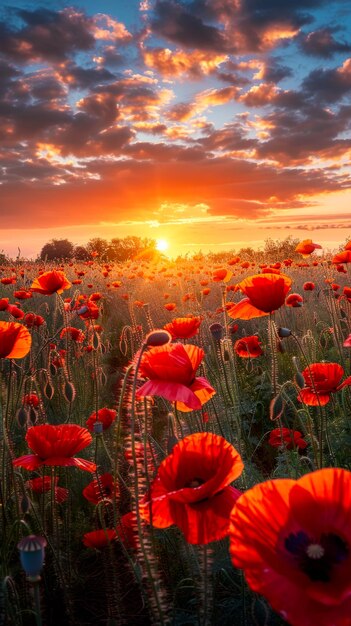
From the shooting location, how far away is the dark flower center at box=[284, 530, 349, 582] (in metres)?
0.91

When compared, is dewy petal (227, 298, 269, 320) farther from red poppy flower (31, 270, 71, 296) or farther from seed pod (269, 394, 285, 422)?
red poppy flower (31, 270, 71, 296)

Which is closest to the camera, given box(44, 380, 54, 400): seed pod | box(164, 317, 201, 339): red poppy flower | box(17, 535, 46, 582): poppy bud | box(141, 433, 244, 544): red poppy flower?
box(17, 535, 46, 582): poppy bud

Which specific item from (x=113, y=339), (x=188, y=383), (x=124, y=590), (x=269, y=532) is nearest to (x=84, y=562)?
(x=124, y=590)

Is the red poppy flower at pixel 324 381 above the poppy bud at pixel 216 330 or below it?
below

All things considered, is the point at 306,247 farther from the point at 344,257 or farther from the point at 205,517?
the point at 205,517

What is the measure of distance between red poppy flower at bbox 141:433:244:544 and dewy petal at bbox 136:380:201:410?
0.10 meters

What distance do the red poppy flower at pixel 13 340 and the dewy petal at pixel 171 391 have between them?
83 centimetres

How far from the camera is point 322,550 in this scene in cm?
89

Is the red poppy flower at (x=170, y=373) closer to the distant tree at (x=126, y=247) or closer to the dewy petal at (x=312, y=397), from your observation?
the dewy petal at (x=312, y=397)

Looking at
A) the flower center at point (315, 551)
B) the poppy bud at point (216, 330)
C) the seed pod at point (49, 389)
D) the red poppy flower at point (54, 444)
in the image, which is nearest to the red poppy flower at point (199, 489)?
the flower center at point (315, 551)

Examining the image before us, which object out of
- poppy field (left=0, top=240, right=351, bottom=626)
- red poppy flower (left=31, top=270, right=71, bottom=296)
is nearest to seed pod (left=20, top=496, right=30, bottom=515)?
poppy field (left=0, top=240, right=351, bottom=626)

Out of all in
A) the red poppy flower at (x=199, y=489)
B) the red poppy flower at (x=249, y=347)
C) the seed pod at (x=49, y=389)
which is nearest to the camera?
the red poppy flower at (x=199, y=489)

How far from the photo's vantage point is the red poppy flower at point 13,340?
6.47ft

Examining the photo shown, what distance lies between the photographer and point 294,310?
262 inches
